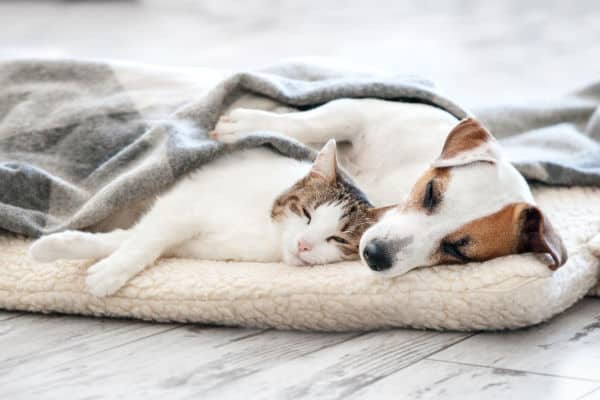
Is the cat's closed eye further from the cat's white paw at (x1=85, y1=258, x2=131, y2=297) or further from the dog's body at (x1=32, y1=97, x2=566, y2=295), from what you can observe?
the cat's white paw at (x1=85, y1=258, x2=131, y2=297)

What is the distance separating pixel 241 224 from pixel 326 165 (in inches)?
7.9

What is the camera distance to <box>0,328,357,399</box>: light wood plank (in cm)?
128

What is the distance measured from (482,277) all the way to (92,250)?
2.37 ft

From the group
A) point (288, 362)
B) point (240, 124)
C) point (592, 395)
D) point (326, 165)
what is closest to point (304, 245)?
point (326, 165)

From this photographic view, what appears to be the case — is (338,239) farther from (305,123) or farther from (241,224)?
(305,123)

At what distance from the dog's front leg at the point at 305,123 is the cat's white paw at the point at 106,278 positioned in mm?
402

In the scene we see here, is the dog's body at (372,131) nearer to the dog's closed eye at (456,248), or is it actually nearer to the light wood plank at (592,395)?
the dog's closed eye at (456,248)

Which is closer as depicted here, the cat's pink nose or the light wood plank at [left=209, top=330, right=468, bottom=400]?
the light wood plank at [left=209, top=330, right=468, bottom=400]

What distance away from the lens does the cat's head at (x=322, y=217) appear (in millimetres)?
1582

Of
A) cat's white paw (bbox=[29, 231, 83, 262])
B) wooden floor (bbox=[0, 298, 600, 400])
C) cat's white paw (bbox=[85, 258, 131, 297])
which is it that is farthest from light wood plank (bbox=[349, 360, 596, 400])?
cat's white paw (bbox=[29, 231, 83, 262])

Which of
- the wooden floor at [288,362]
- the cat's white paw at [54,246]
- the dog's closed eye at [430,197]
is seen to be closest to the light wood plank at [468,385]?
the wooden floor at [288,362]

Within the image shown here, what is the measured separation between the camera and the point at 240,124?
73.6 inches

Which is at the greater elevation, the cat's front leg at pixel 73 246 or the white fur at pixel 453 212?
the white fur at pixel 453 212

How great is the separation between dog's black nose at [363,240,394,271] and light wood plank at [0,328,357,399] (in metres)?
0.15
